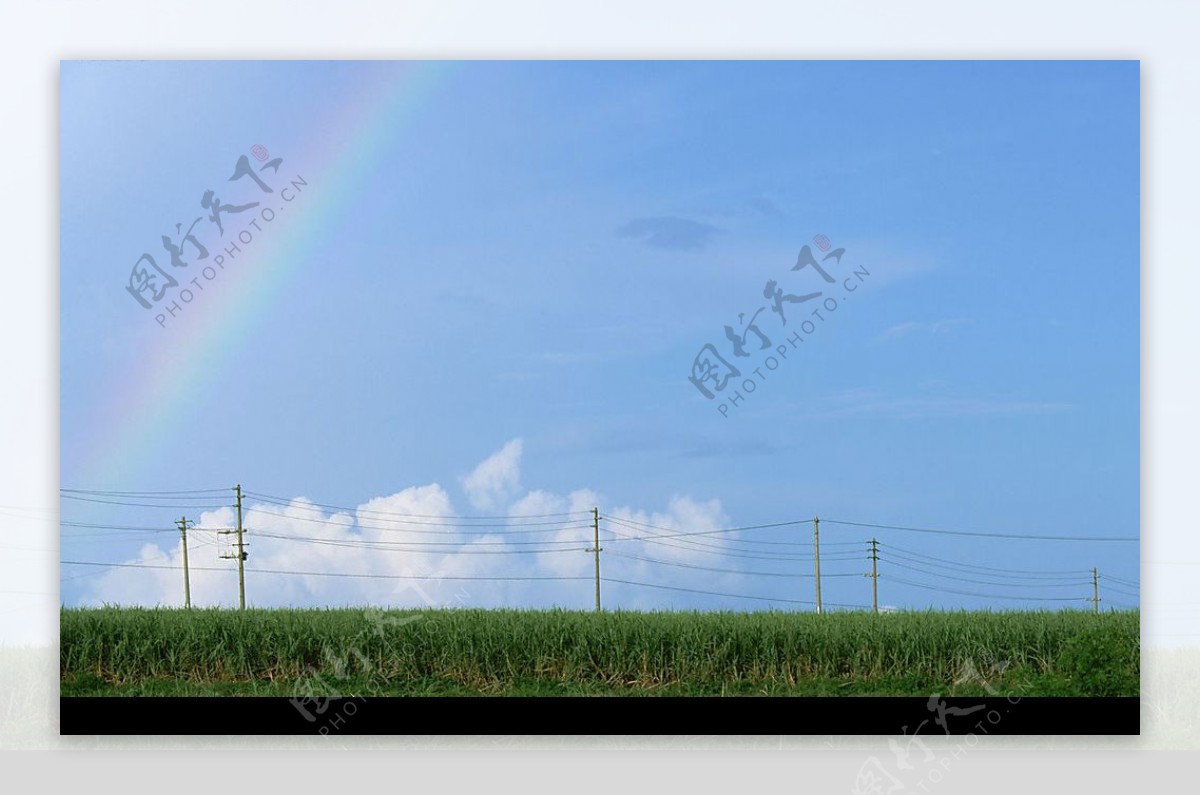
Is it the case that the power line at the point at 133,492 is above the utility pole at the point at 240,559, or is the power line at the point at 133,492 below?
above

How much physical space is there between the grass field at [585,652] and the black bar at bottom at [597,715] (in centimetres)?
23

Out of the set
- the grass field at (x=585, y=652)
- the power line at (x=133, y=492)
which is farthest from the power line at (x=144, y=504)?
the grass field at (x=585, y=652)

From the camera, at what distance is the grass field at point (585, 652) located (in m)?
6.70

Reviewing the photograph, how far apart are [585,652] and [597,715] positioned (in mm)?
899

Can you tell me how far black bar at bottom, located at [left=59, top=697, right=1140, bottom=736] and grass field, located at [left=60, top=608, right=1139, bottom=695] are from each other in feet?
0.76

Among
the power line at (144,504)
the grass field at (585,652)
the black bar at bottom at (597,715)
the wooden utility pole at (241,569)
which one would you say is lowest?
the black bar at bottom at (597,715)

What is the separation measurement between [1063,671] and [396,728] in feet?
11.2

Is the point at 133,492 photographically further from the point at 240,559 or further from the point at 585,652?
the point at 585,652

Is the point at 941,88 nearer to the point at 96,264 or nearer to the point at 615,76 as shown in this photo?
the point at 615,76

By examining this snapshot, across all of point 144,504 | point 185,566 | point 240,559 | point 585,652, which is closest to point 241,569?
point 240,559

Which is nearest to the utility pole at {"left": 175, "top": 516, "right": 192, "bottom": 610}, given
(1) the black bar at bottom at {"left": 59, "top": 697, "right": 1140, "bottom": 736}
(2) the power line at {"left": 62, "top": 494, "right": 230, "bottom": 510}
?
(2) the power line at {"left": 62, "top": 494, "right": 230, "bottom": 510}

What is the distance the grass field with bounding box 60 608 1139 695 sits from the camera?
6703mm

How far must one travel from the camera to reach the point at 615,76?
241 inches

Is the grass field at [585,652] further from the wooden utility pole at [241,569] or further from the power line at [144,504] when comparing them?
the power line at [144,504]
